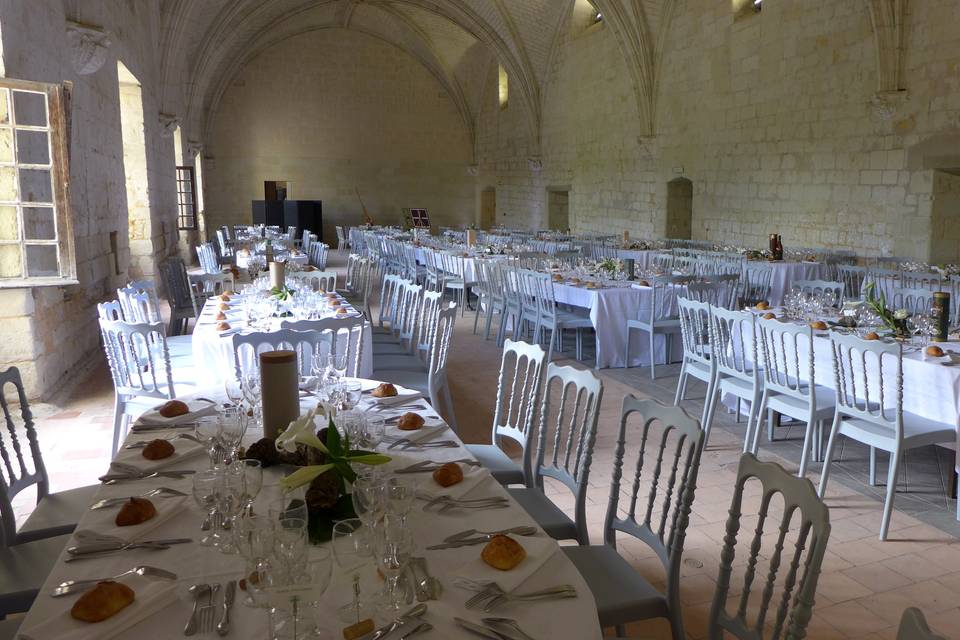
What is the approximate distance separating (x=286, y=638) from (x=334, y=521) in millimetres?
471

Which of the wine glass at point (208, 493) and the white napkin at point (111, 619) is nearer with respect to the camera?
the white napkin at point (111, 619)

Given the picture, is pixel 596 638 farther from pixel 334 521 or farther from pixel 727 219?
pixel 727 219

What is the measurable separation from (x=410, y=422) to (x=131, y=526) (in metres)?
1.05

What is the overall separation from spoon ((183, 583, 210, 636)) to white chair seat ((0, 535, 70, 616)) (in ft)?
2.81

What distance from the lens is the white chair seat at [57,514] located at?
2.57 metres

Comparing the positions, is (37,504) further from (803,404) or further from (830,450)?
(803,404)

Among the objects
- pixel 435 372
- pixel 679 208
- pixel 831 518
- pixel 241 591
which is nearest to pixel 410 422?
pixel 241 591

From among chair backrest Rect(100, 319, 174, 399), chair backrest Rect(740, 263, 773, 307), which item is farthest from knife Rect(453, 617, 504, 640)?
chair backrest Rect(740, 263, 773, 307)

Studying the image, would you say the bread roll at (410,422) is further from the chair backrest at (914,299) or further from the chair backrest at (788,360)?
the chair backrest at (914,299)

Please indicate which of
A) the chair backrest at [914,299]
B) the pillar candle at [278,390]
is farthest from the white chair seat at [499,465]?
the chair backrest at [914,299]

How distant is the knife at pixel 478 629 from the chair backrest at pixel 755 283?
7.75 m

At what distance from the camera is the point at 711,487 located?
416 centimetres

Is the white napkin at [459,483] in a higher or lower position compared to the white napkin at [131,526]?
higher

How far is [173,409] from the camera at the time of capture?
Result: 9.49ft
